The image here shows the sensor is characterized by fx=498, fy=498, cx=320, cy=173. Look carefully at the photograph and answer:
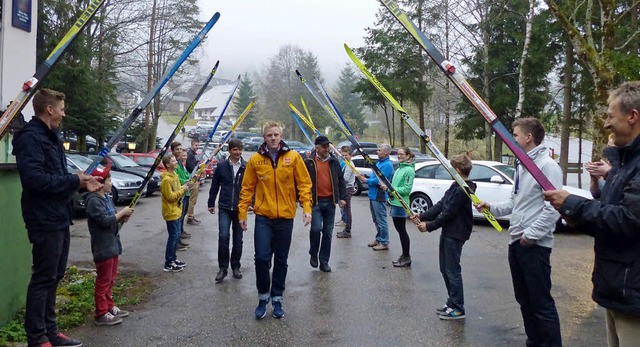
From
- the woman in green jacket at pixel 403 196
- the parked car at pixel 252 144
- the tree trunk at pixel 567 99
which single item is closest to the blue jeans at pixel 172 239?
the woman in green jacket at pixel 403 196

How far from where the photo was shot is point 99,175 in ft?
16.3

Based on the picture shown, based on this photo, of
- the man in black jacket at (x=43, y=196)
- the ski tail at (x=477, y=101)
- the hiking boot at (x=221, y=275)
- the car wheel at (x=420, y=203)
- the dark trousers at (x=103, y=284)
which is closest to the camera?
the ski tail at (x=477, y=101)

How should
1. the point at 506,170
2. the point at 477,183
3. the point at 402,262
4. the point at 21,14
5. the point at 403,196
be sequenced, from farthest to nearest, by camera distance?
1. the point at 506,170
2. the point at 477,183
3. the point at 403,196
4. the point at 402,262
5. the point at 21,14

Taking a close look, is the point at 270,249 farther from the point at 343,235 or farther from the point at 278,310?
the point at 343,235

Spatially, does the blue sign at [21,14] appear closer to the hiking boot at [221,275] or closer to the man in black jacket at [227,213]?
the man in black jacket at [227,213]

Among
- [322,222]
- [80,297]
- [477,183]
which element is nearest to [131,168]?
[477,183]

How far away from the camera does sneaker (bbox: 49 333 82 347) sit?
173 inches

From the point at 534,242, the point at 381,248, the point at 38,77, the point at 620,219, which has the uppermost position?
the point at 38,77

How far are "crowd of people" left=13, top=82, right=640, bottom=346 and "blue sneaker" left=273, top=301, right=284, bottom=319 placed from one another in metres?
0.01

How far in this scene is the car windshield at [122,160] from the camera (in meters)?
18.4

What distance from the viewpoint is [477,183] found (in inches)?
484

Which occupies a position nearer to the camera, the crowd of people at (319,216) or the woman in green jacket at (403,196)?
the crowd of people at (319,216)

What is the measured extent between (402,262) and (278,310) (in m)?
3.05

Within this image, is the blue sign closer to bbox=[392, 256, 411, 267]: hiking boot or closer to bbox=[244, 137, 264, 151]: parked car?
bbox=[392, 256, 411, 267]: hiking boot
